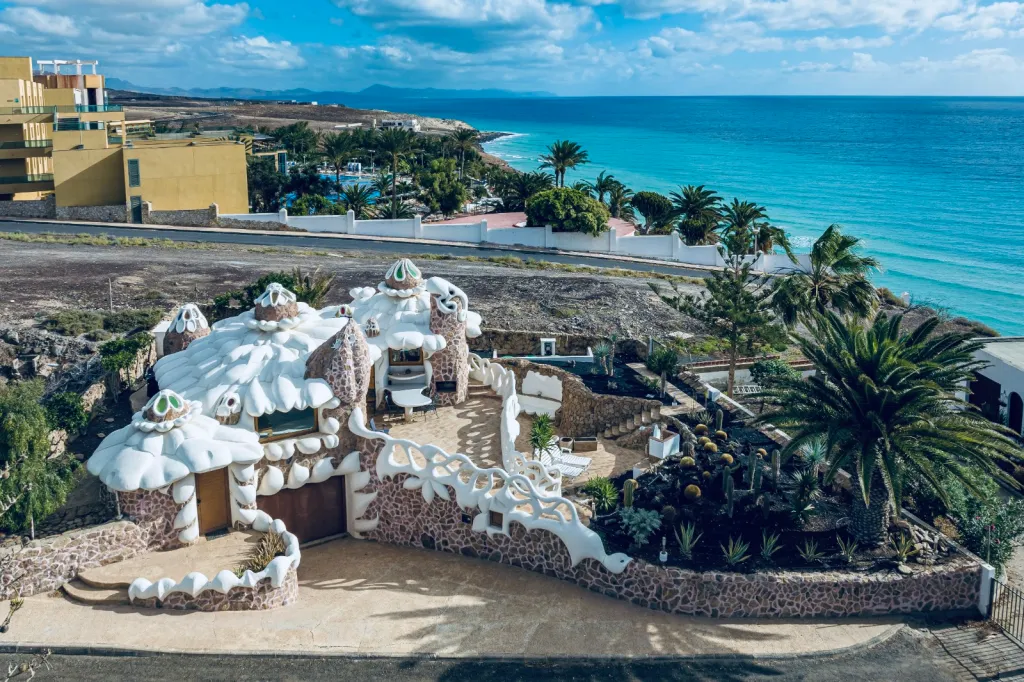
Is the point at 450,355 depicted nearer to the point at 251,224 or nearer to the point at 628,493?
the point at 628,493

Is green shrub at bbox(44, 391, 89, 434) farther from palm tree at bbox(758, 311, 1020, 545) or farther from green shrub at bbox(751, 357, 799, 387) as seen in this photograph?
green shrub at bbox(751, 357, 799, 387)

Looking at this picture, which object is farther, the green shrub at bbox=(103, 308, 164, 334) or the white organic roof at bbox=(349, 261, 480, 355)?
the green shrub at bbox=(103, 308, 164, 334)

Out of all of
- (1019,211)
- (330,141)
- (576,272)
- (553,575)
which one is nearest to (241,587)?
(553,575)

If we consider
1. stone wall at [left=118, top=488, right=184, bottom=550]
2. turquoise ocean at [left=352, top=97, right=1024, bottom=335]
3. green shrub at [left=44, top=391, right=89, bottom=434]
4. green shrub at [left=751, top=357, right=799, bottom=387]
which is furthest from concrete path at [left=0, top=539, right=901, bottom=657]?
turquoise ocean at [left=352, top=97, right=1024, bottom=335]

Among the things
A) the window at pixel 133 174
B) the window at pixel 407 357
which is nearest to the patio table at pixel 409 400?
the window at pixel 407 357

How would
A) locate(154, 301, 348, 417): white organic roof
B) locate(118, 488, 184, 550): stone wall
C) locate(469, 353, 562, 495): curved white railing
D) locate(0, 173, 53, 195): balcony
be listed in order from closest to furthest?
locate(118, 488, 184, 550): stone wall, locate(154, 301, 348, 417): white organic roof, locate(469, 353, 562, 495): curved white railing, locate(0, 173, 53, 195): balcony

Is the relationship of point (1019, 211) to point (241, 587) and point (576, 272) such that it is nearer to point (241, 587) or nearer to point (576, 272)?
point (576, 272)
